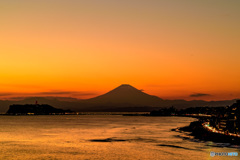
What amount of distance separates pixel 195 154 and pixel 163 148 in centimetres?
856

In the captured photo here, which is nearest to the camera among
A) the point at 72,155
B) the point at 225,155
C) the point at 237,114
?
the point at 225,155

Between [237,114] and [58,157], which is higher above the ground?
[237,114]

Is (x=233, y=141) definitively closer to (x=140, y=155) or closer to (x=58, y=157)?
(x=140, y=155)

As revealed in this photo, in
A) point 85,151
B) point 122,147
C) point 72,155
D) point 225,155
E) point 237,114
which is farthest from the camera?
point 237,114

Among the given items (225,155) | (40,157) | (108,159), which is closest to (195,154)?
(225,155)

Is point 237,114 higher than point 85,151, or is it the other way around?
point 237,114

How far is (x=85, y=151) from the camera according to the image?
49938 millimetres

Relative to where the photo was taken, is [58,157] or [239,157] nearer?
[239,157]

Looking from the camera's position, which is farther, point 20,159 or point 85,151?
point 85,151

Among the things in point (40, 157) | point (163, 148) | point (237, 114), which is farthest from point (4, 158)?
point (237, 114)

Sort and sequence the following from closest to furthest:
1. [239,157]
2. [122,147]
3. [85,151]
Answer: [239,157], [85,151], [122,147]

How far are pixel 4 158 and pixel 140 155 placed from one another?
19502 millimetres

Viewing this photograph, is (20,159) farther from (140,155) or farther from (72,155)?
(140,155)

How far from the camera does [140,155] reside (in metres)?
45.1
